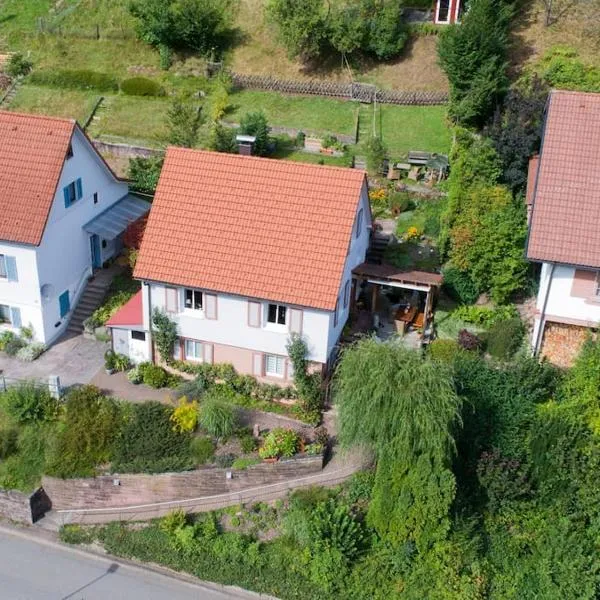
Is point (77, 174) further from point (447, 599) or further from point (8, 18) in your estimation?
point (8, 18)

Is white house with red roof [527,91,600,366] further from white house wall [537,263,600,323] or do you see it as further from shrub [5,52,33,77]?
shrub [5,52,33,77]

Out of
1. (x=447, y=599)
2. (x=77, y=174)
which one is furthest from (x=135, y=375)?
(x=447, y=599)

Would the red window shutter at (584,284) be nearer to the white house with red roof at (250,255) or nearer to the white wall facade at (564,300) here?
the white wall facade at (564,300)

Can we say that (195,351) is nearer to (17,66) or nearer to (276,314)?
(276,314)

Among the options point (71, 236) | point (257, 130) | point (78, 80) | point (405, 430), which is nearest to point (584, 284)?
point (405, 430)

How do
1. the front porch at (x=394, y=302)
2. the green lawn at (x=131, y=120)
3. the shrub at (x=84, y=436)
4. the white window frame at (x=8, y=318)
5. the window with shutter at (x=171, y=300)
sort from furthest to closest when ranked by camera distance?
the green lawn at (x=131, y=120) → the white window frame at (x=8, y=318) → the front porch at (x=394, y=302) → the window with shutter at (x=171, y=300) → the shrub at (x=84, y=436)

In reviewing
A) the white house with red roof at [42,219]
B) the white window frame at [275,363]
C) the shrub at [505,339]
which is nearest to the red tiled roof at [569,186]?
the shrub at [505,339]
